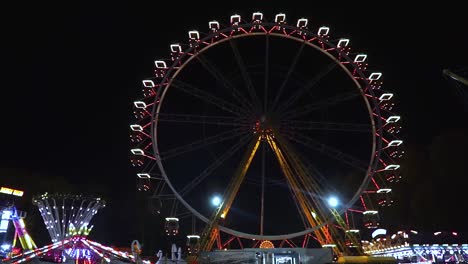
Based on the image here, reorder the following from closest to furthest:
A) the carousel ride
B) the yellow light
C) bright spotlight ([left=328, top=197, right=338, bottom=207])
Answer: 1. bright spotlight ([left=328, top=197, right=338, bottom=207])
2. the carousel ride
3. the yellow light

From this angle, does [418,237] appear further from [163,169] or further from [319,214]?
[163,169]

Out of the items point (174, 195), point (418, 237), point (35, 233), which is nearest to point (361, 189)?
point (174, 195)

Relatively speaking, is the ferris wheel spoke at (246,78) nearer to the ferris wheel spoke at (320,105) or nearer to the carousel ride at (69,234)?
the ferris wheel spoke at (320,105)

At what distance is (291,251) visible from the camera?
23.5 metres

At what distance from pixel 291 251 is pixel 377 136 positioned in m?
8.59

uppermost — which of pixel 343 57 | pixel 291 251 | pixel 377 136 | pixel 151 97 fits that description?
pixel 343 57

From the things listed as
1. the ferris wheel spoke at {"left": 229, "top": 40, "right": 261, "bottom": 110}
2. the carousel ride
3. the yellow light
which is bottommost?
the carousel ride

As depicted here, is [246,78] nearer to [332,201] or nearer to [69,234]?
[332,201]

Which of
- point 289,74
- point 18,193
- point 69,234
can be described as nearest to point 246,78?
point 289,74

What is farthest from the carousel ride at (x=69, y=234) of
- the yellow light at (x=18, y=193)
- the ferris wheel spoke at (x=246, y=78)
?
the ferris wheel spoke at (x=246, y=78)

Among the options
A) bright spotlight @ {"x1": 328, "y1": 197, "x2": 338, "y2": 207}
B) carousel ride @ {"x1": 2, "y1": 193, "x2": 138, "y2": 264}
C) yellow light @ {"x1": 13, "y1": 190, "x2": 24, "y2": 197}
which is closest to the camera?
bright spotlight @ {"x1": 328, "y1": 197, "x2": 338, "y2": 207}

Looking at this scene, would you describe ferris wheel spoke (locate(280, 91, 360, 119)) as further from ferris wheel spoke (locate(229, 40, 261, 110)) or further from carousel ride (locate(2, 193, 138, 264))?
carousel ride (locate(2, 193, 138, 264))

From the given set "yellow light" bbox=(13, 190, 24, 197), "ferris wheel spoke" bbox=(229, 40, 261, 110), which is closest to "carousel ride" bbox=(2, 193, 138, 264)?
"yellow light" bbox=(13, 190, 24, 197)

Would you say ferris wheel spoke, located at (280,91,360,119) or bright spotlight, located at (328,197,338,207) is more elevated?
ferris wheel spoke, located at (280,91,360,119)
